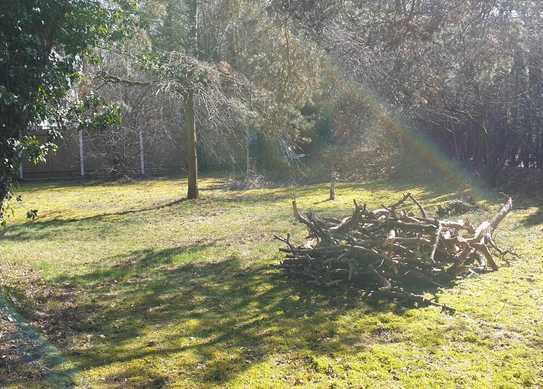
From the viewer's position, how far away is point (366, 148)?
22.4 meters

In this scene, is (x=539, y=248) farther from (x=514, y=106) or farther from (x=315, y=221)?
(x=514, y=106)

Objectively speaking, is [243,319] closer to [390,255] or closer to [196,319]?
[196,319]

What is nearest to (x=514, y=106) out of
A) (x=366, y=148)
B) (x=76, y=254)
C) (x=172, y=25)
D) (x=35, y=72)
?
(x=366, y=148)

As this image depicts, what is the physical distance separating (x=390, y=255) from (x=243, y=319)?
203 cm

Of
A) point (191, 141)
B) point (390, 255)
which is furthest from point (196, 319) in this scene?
point (191, 141)

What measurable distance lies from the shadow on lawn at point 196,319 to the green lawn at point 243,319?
16 millimetres

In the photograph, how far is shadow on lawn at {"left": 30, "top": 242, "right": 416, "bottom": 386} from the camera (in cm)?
480

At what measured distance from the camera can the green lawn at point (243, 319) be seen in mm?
4465

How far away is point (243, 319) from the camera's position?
5.91 metres

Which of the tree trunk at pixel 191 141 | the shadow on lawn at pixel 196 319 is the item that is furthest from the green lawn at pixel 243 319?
the tree trunk at pixel 191 141

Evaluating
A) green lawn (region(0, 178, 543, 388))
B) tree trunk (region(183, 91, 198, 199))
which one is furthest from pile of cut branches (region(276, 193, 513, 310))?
tree trunk (region(183, 91, 198, 199))

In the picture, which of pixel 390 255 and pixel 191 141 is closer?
pixel 390 255

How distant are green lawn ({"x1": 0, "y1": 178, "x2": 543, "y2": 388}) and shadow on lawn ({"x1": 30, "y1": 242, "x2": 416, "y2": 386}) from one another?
16mm

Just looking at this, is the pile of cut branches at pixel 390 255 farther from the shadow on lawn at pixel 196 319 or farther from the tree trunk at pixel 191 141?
the tree trunk at pixel 191 141
